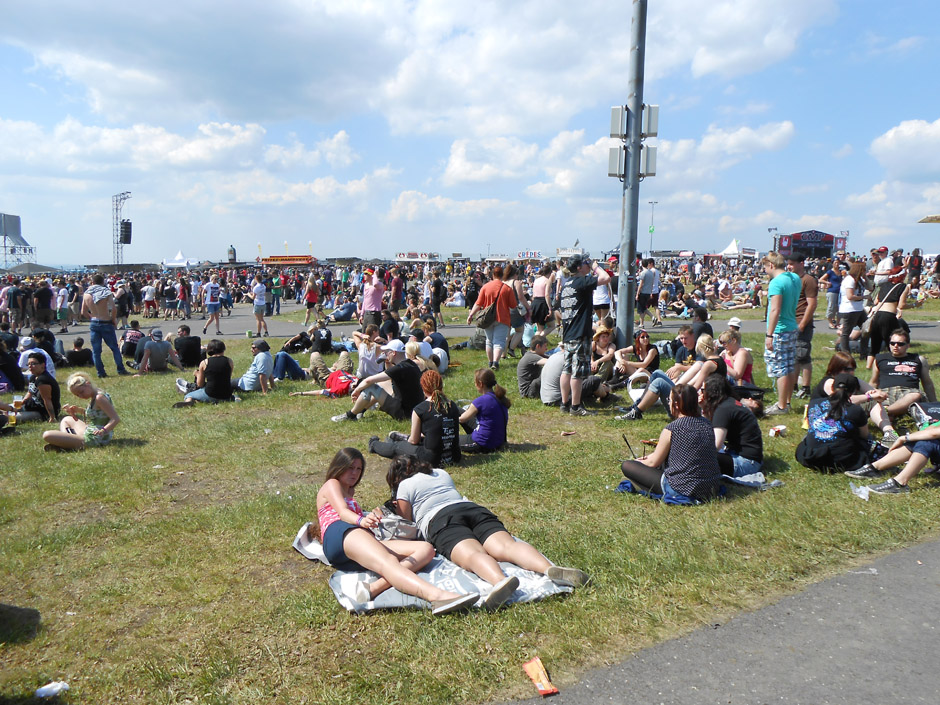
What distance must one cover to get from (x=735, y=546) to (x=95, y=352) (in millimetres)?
12400

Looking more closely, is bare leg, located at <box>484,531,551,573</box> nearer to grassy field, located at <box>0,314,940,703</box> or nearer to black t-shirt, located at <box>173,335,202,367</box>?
grassy field, located at <box>0,314,940,703</box>

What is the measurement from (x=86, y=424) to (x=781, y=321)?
812cm

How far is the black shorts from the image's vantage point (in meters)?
4.28

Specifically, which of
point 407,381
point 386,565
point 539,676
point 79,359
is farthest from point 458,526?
point 79,359

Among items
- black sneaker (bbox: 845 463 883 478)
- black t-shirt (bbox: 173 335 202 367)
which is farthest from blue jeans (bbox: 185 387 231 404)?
black sneaker (bbox: 845 463 883 478)

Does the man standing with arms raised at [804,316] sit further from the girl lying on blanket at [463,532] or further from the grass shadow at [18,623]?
the grass shadow at [18,623]

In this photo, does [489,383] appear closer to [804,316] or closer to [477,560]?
[477,560]

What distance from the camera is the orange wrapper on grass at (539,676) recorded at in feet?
9.92

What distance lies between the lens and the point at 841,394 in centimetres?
576

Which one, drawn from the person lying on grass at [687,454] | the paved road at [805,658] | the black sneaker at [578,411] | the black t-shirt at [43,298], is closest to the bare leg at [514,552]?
the paved road at [805,658]

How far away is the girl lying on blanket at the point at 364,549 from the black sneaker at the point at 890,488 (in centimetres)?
356

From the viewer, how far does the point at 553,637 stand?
11.3 ft

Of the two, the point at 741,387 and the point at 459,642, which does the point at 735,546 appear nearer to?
the point at 459,642

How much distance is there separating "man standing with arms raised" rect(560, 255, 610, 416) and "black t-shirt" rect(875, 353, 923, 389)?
10.5 ft
